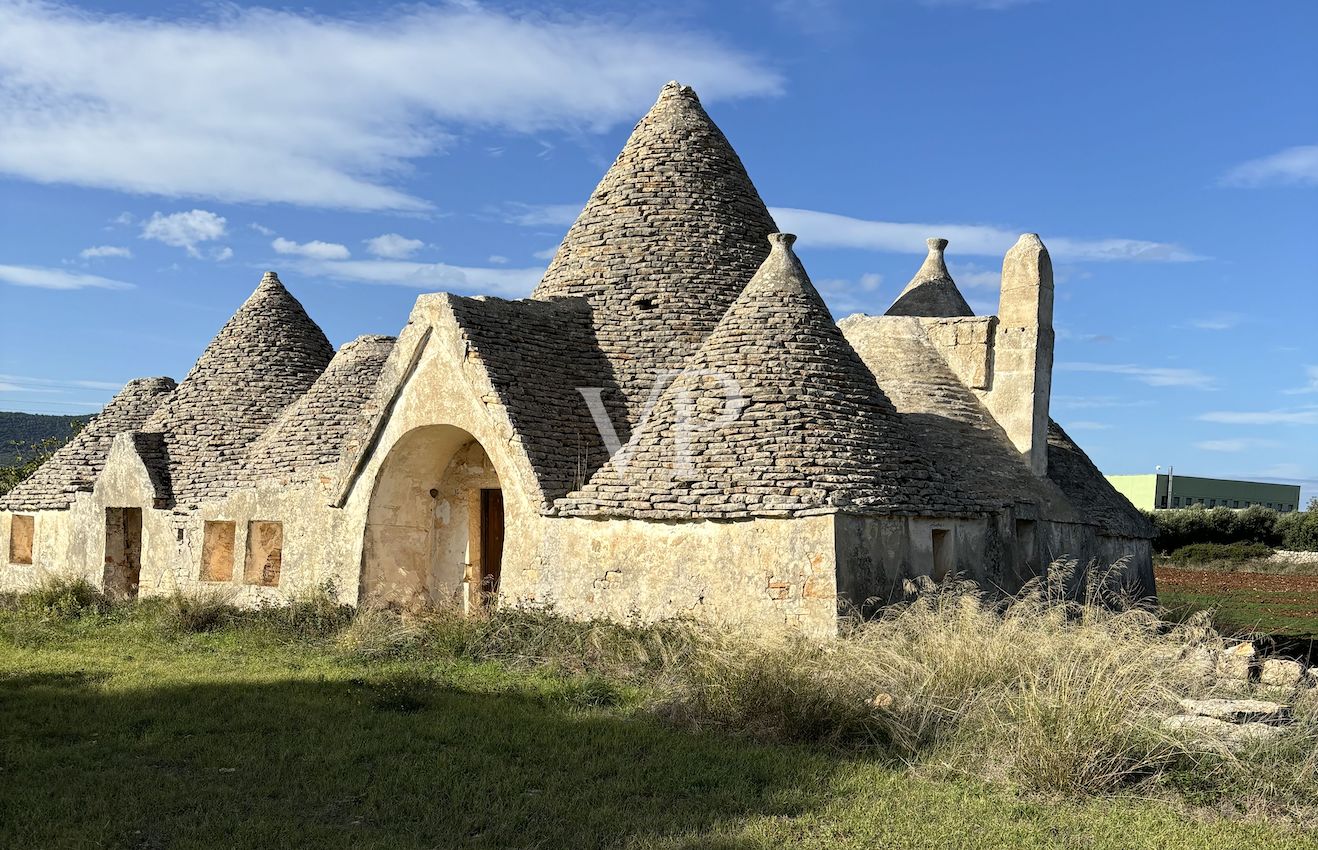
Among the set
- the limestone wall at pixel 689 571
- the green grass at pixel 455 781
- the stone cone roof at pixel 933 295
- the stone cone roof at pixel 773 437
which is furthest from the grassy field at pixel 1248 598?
the green grass at pixel 455 781

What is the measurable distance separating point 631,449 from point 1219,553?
132ft

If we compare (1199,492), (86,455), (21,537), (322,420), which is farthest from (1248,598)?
(1199,492)

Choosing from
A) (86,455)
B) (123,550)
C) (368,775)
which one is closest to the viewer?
(368,775)

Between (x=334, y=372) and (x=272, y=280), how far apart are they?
10.8ft

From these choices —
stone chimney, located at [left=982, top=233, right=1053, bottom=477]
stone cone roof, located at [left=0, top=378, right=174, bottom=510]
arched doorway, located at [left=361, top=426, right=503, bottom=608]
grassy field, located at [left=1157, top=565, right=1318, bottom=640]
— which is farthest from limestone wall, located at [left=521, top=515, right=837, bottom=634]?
stone cone roof, located at [left=0, top=378, right=174, bottom=510]

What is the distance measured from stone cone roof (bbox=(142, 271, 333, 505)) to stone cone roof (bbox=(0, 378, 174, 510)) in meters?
1.39

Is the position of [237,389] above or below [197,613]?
above

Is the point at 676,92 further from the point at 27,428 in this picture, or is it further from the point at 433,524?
the point at 27,428

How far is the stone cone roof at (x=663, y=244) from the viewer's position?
15.8m

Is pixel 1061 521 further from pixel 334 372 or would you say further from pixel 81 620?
pixel 81 620

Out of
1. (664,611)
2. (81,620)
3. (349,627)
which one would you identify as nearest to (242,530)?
(81,620)

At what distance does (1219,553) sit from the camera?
4675 cm

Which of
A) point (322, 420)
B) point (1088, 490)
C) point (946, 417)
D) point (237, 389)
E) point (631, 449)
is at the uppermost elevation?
point (237, 389)

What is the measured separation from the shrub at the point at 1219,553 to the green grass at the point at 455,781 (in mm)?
40736
